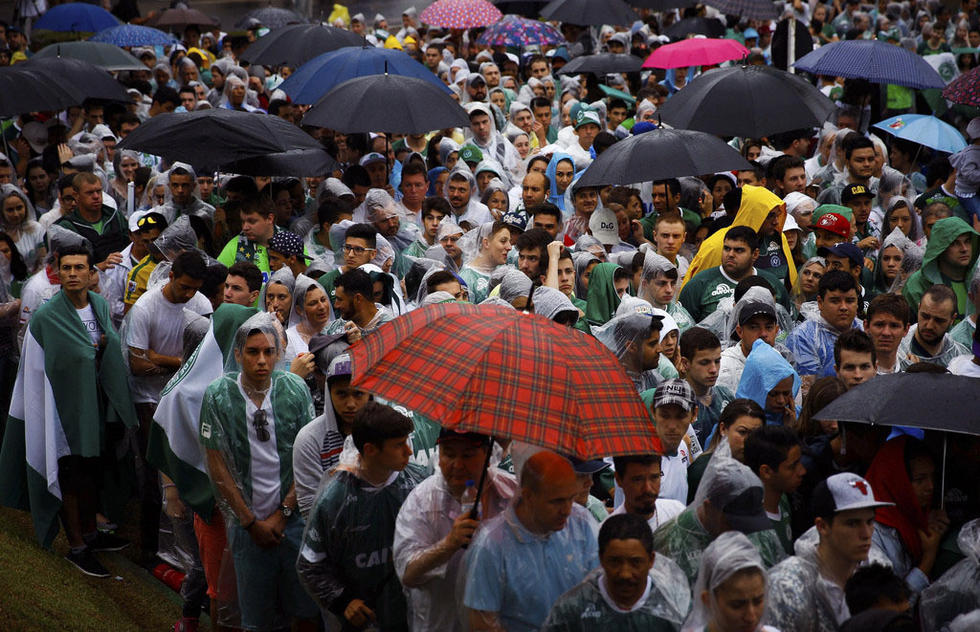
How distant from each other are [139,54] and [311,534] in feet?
57.0

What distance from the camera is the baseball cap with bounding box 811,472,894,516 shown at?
4.53m

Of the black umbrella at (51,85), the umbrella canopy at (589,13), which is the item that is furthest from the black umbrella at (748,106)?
the umbrella canopy at (589,13)

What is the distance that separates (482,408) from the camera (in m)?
4.16

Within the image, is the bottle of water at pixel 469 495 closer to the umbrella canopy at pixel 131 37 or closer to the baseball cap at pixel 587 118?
the baseball cap at pixel 587 118

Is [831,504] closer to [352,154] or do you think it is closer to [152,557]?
[152,557]

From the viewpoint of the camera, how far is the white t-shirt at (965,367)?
21.0 feet

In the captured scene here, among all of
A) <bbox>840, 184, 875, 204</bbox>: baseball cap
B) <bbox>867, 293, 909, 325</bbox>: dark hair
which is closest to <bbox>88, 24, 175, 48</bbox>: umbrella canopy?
<bbox>840, 184, 875, 204</bbox>: baseball cap

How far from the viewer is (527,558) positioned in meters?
4.31

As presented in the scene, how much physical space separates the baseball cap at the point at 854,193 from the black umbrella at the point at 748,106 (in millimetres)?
623

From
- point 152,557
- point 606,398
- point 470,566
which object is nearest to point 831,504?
point 606,398

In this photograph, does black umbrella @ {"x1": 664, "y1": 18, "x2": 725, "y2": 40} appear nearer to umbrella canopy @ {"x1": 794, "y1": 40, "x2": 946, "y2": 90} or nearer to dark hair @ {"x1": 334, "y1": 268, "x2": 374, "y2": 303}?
umbrella canopy @ {"x1": 794, "y1": 40, "x2": 946, "y2": 90}

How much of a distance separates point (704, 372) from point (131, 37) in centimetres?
1473

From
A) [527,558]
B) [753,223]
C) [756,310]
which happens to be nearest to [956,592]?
[527,558]

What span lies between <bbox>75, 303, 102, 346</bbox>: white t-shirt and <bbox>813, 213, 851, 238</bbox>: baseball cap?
5.24 metres
